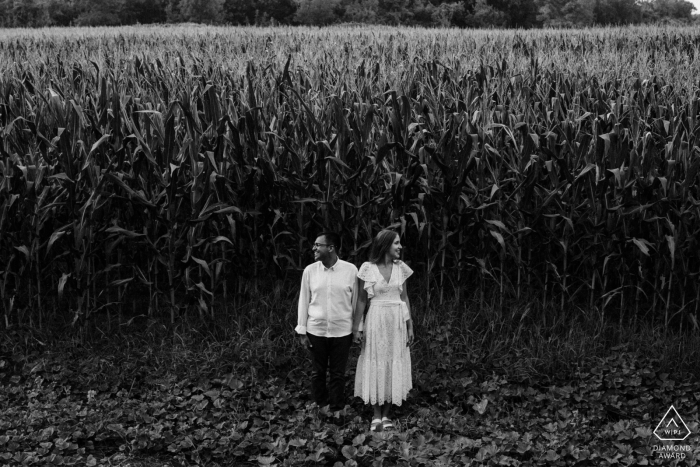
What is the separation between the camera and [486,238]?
7.17m

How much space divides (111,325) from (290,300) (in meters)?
1.60

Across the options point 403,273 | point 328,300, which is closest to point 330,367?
point 328,300

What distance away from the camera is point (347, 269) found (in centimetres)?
602

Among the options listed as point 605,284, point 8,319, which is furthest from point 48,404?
point 605,284

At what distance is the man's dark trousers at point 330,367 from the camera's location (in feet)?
19.8

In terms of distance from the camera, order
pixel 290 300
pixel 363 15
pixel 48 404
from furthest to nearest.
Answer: pixel 363 15, pixel 290 300, pixel 48 404

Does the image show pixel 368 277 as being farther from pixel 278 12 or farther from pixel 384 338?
pixel 278 12

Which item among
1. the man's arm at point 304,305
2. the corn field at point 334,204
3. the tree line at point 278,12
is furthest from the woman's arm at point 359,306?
the tree line at point 278,12

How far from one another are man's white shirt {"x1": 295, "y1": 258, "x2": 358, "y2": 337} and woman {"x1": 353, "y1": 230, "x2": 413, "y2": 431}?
0.29ft

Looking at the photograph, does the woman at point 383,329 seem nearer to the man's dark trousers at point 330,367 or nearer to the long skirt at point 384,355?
the long skirt at point 384,355

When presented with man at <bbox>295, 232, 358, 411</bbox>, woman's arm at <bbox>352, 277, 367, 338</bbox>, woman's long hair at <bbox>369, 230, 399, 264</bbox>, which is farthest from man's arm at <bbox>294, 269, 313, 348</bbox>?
woman's long hair at <bbox>369, 230, 399, 264</bbox>

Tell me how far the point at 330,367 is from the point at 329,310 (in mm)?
483

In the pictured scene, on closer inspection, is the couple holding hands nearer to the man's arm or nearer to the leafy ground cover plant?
the man's arm

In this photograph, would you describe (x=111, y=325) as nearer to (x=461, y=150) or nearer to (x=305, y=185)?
(x=305, y=185)
